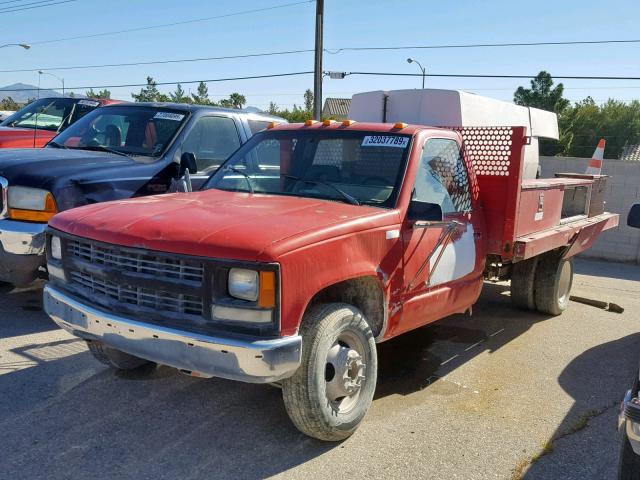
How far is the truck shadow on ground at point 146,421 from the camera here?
331 cm

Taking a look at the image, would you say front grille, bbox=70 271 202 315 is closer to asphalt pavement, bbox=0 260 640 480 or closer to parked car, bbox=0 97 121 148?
asphalt pavement, bbox=0 260 640 480

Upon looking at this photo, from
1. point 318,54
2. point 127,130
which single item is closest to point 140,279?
point 127,130

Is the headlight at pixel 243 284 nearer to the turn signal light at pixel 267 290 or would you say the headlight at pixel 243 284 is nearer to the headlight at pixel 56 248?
the turn signal light at pixel 267 290

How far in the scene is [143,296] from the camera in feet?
10.8

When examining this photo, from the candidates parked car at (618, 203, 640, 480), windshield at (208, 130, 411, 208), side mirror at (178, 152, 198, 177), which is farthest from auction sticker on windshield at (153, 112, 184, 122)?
parked car at (618, 203, 640, 480)

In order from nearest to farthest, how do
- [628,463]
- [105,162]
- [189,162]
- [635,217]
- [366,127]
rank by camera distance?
1. [628,463]
2. [635,217]
3. [366,127]
4. [189,162]
5. [105,162]

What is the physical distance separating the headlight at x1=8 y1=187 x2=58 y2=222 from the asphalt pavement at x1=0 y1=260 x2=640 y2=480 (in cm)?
103

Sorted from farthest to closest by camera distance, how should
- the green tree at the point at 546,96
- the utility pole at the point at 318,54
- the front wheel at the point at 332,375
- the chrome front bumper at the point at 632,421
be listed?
1. the green tree at the point at 546,96
2. the utility pole at the point at 318,54
3. the front wheel at the point at 332,375
4. the chrome front bumper at the point at 632,421

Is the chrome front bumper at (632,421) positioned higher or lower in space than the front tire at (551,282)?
higher

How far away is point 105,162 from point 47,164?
1.65 feet

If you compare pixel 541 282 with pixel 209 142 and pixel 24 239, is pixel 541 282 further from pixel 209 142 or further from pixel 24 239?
pixel 24 239

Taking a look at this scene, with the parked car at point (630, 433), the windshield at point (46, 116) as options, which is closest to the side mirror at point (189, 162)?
the parked car at point (630, 433)

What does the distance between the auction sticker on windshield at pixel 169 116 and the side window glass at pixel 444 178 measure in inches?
118

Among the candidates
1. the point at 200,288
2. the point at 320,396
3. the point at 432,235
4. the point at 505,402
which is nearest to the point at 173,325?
the point at 200,288
